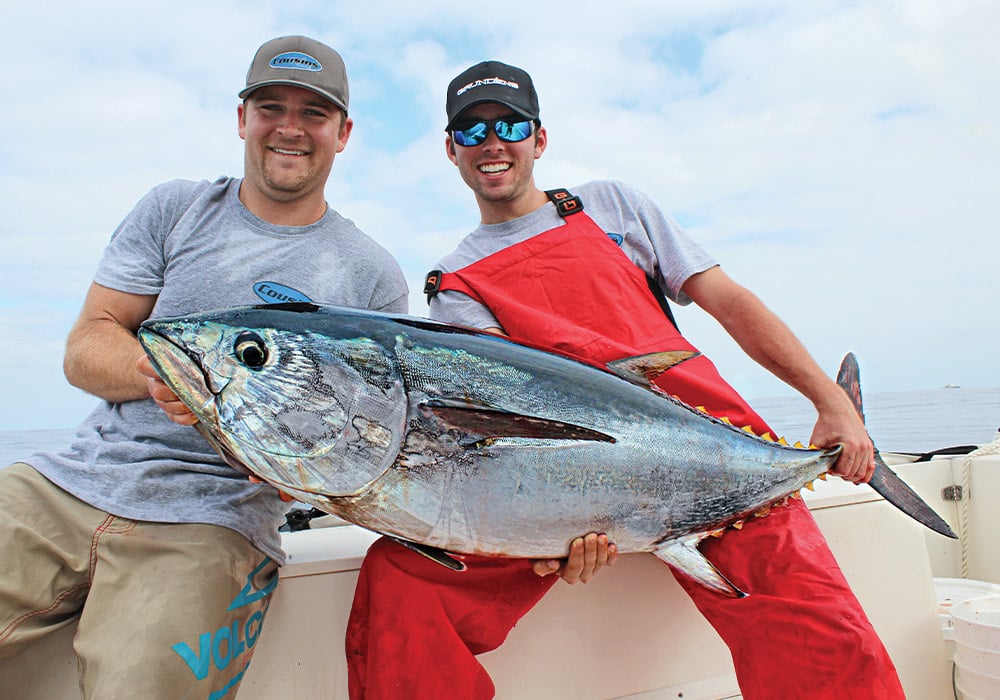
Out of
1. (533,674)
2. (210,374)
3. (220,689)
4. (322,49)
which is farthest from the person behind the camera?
(322,49)

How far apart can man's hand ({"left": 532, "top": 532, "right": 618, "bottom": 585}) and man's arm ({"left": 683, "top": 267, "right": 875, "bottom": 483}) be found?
3.17 feet

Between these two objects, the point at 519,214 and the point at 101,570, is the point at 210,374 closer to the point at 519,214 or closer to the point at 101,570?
the point at 101,570

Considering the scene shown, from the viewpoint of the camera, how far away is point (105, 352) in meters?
1.97

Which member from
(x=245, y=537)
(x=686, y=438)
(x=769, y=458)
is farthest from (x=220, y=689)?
(x=769, y=458)

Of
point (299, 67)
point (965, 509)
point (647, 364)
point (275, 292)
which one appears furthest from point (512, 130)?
point (965, 509)

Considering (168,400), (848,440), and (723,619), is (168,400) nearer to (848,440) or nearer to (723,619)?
(723,619)

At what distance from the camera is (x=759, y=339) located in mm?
2537

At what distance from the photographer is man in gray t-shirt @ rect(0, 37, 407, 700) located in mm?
1672

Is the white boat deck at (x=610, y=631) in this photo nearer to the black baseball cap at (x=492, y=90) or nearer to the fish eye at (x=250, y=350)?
the fish eye at (x=250, y=350)

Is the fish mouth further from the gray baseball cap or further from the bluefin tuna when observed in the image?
the gray baseball cap

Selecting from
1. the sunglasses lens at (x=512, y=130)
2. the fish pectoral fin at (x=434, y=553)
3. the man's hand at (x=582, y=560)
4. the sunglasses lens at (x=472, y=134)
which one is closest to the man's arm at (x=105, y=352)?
the fish pectoral fin at (x=434, y=553)

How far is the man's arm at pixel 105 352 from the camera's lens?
1.96 meters

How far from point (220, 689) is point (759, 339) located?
6.86ft

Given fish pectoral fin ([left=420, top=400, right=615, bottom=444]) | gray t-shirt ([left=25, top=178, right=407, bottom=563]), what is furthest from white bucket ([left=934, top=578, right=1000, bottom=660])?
gray t-shirt ([left=25, top=178, right=407, bottom=563])
